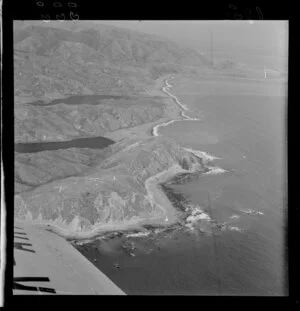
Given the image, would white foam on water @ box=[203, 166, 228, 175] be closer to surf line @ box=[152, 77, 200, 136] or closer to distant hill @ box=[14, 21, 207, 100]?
surf line @ box=[152, 77, 200, 136]

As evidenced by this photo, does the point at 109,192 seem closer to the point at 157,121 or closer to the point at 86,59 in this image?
the point at 157,121

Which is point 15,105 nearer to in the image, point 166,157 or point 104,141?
point 104,141

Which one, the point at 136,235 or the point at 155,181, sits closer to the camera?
the point at 136,235
